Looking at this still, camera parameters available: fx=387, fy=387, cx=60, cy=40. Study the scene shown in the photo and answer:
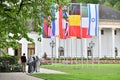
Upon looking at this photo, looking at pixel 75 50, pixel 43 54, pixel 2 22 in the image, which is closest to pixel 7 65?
pixel 2 22

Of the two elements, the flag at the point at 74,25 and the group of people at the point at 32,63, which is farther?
the flag at the point at 74,25

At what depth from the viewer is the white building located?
8340 centimetres

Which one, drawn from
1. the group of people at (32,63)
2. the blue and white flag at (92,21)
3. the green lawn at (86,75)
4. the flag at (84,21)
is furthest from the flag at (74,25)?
the group of people at (32,63)

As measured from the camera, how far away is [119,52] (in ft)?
300

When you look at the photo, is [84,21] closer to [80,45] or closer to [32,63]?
[32,63]

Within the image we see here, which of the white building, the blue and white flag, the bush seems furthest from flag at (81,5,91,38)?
the white building

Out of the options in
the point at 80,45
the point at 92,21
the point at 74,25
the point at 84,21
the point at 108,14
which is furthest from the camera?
the point at 108,14

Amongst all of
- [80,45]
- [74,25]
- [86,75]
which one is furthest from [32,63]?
[80,45]

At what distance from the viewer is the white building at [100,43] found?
83400 mm

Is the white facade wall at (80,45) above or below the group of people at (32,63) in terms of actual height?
above

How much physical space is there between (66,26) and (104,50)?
3497cm

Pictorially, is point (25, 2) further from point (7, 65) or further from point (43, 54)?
point (43, 54)

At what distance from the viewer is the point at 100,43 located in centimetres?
8956

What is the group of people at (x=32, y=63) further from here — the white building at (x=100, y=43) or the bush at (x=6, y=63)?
the white building at (x=100, y=43)
